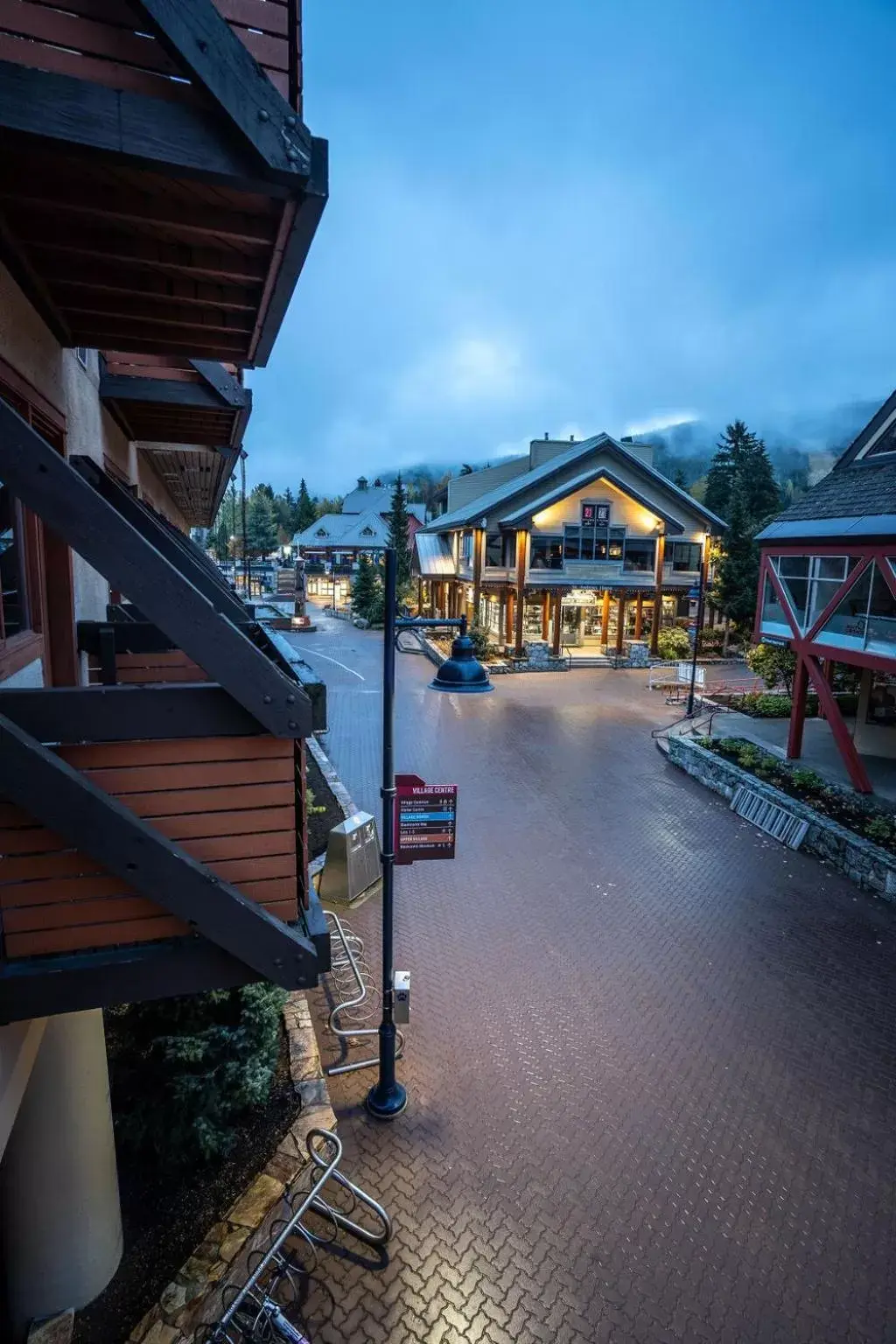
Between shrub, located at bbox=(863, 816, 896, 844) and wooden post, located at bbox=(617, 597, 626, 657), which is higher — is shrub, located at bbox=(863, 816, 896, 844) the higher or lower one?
the lower one

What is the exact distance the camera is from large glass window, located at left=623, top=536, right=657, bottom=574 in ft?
106

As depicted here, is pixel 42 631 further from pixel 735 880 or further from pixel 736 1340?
pixel 735 880

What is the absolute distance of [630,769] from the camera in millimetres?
16938

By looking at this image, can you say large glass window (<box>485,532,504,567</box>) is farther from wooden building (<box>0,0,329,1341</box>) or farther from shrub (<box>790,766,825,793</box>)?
wooden building (<box>0,0,329,1341</box>)

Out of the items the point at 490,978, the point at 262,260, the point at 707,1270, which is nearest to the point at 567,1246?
the point at 707,1270

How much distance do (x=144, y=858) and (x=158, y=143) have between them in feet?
9.01

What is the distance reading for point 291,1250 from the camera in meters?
5.16

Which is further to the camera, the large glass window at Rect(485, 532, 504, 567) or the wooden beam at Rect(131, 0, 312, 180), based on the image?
the large glass window at Rect(485, 532, 504, 567)

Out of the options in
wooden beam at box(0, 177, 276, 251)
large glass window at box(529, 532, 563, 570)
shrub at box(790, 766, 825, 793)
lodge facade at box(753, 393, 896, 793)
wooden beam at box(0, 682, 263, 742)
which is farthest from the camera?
large glass window at box(529, 532, 563, 570)

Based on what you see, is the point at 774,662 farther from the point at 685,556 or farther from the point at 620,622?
the point at 685,556

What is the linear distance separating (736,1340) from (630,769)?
12704 mm

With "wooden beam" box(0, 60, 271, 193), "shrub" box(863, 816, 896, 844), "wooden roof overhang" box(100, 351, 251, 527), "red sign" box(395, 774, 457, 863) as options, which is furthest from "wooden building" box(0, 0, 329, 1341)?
"shrub" box(863, 816, 896, 844)

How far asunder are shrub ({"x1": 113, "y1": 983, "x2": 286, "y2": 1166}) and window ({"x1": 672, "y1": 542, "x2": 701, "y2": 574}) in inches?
1249

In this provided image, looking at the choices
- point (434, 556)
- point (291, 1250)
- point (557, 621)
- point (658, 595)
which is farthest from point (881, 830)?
point (434, 556)
